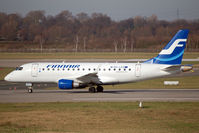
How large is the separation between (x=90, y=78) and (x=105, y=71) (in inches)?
66.5

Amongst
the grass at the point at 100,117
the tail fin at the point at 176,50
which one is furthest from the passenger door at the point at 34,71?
the tail fin at the point at 176,50

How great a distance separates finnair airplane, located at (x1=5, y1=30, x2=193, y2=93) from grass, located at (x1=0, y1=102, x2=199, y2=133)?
779cm

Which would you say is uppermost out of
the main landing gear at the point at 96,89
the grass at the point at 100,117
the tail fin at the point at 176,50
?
the tail fin at the point at 176,50

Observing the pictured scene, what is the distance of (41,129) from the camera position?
1847 centimetres

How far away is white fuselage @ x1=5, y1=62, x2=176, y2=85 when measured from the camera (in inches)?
1391

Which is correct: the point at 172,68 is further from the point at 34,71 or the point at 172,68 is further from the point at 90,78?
the point at 34,71

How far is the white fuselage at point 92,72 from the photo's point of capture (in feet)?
116

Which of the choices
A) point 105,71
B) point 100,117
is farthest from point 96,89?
point 100,117

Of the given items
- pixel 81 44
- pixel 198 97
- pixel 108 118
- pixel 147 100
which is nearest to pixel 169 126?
pixel 108 118

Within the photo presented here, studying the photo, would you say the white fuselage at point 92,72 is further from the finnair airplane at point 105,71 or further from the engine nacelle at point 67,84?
the engine nacelle at point 67,84

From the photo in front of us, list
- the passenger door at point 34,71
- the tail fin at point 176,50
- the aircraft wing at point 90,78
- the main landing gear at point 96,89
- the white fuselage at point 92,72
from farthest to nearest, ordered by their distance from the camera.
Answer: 1. the passenger door at point 34,71
2. the main landing gear at point 96,89
3. the aircraft wing at point 90,78
4. the white fuselage at point 92,72
5. the tail fin at point 176,50

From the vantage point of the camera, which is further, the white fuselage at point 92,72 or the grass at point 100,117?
the white fuselage at point 92,72

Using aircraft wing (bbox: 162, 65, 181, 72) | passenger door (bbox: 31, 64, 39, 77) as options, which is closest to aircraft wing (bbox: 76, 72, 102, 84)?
passenger door (bbox: 31, 64, 39, 77)

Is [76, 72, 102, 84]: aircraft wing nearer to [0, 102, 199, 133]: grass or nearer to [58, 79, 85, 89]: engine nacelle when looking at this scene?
[58, 79, 85, 89]: engine nacelle
